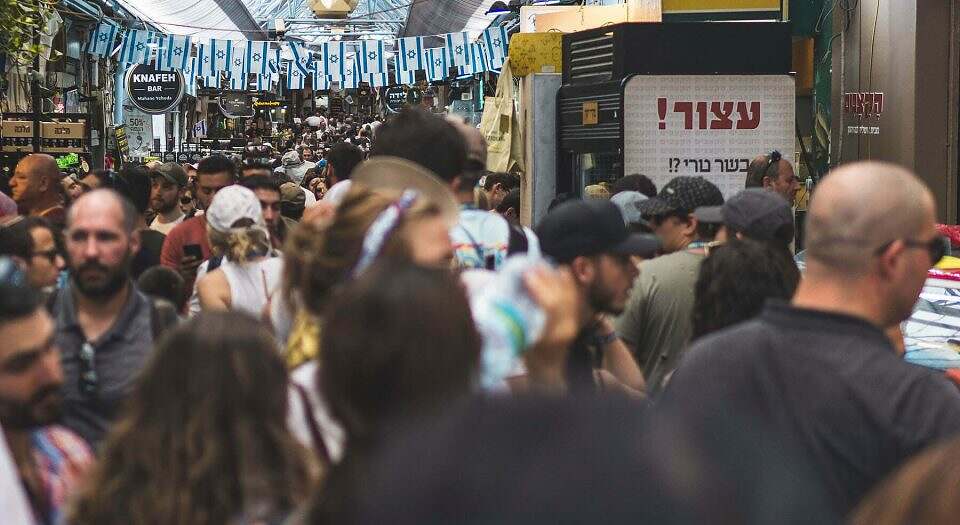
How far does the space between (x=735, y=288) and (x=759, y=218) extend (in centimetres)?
101

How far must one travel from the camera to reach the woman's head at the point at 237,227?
20.2ft

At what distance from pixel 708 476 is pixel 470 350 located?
2.02 ft

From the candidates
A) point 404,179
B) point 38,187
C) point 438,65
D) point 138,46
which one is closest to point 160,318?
point 404,179

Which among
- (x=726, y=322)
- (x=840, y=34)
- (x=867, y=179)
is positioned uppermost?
(x=840, y=34)

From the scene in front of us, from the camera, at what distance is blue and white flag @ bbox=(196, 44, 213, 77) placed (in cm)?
2561

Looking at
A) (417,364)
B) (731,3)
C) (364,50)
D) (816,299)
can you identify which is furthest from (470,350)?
(364,50)

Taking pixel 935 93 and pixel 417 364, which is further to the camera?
pixel 935 93

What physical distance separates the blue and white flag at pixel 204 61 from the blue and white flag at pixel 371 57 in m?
3.13

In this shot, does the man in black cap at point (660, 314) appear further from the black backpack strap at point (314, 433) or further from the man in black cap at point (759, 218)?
the black backpack strap at point (314, 433)

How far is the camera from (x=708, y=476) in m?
1.22

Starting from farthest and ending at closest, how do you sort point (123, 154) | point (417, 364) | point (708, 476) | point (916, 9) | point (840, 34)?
point (123, 154)
point (840, 34)
point (916, 9)
point (417, 364)
point (708, 476)

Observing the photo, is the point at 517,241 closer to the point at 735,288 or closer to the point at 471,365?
the point at 735,288

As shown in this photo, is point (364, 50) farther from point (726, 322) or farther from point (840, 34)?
point (726, 322)

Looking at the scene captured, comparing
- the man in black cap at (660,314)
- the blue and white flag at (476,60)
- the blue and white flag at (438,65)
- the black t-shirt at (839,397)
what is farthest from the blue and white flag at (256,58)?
the black t-shirt at (839,397)
